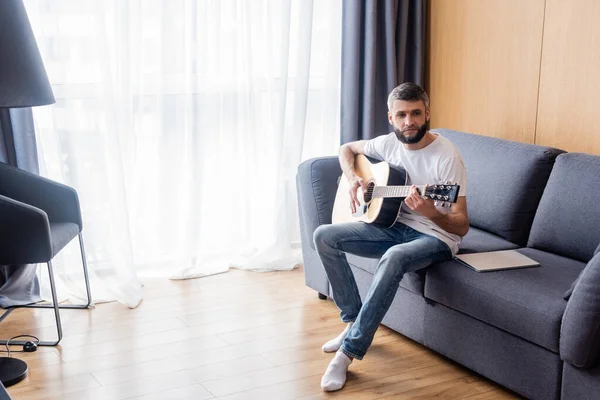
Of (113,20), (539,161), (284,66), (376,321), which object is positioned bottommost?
(376,321)

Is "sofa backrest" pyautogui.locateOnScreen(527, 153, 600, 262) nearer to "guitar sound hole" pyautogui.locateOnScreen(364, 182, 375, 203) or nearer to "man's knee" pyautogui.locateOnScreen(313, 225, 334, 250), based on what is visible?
"guitar sound hole" pyautogui.locateOnScreen(364, 182, 375, 203)

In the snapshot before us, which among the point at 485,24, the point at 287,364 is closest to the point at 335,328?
the point at 287,364

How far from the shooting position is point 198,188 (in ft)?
13.6

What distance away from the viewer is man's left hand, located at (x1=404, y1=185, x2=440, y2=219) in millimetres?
2834

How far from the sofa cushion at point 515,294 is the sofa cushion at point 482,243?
0.61 feet

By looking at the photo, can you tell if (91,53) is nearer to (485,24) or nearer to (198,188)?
(198,188)

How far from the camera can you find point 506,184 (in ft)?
11.0

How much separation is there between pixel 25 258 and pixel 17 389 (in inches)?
20.9

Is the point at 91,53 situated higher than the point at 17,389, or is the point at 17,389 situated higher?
the point at 91,53

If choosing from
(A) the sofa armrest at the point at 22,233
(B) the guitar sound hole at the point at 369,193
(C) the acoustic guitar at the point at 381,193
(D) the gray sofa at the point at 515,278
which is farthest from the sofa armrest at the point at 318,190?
(A) the sofa armrest at the point at 22,233

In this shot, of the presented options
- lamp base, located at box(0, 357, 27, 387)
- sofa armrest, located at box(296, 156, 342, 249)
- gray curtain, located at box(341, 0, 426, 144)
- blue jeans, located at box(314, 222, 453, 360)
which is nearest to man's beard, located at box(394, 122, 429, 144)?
blue jeans, located at box(314, 222, 453, 360)

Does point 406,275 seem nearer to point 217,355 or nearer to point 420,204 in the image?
point 420,204

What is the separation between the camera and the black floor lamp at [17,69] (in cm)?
289

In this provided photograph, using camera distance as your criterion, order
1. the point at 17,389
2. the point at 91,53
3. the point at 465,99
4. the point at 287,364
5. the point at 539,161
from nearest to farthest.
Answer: the point at 17,389
the point at 287,364
the point at 539,161
the point at 91,53
the point at 465,99
